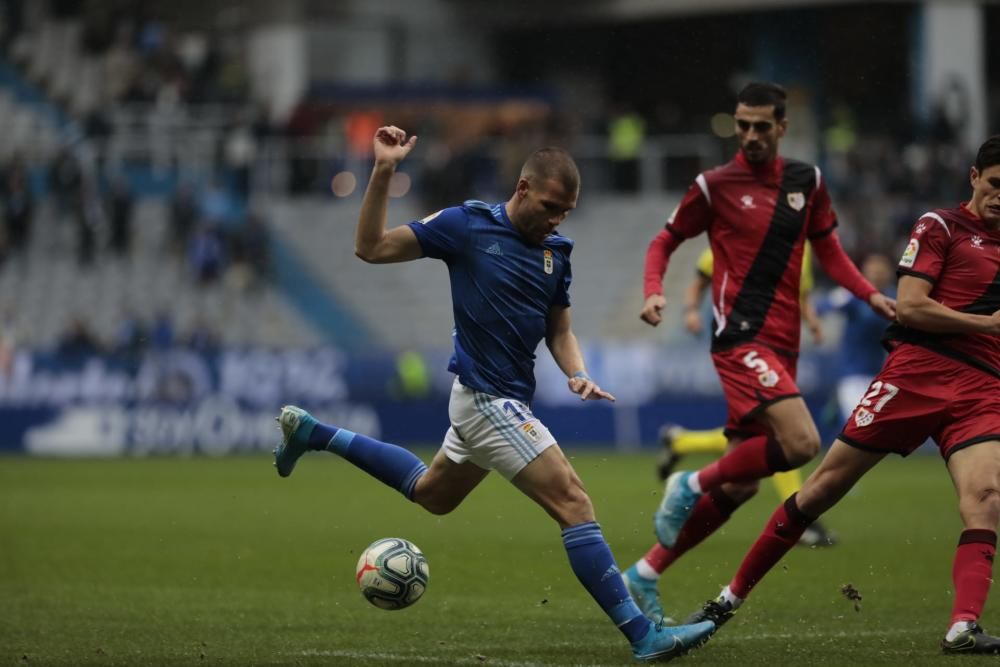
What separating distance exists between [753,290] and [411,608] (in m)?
2.59

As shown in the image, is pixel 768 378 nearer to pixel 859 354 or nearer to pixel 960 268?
pixel 960 268

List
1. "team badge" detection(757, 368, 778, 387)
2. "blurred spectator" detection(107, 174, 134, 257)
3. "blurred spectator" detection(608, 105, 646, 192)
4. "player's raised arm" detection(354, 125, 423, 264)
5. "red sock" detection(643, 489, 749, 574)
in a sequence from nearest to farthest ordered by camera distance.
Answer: "player's raised arm" detection(354, 125, 423, 264) → "red sock" detection(643, 489, 749, 574) → "team badge" detection(757, 368, 778, 387) → "blurred spectator" detection(107, 174, 134, 257) → "blurred spectator" detection(608, 105, 646, 192)

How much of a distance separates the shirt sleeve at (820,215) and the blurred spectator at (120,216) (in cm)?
2191

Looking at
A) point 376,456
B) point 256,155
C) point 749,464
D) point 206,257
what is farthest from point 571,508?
point 256,155

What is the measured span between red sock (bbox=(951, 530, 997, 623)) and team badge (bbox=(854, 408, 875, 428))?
66 cm

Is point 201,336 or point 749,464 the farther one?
point 201,336

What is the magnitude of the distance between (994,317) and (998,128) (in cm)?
3042

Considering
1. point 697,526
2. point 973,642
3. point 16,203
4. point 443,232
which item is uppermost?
point 443,232

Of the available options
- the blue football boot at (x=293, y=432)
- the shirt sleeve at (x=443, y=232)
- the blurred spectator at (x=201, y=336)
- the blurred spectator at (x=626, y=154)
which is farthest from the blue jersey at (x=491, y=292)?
the blurred spectator at (x=626, y=154)

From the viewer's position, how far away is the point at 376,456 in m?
8.52

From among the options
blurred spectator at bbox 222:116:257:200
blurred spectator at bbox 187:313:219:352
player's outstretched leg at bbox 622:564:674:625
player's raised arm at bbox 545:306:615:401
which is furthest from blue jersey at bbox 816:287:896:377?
blurred spectator at bbox 222:116:257:200

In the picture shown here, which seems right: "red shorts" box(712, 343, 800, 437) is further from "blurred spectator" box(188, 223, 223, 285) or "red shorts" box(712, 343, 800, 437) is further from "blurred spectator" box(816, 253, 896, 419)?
"blurred spectator" box(188, 223, 223, 285)

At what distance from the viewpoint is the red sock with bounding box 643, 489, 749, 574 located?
9.25 meters

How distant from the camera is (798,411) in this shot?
940cm
